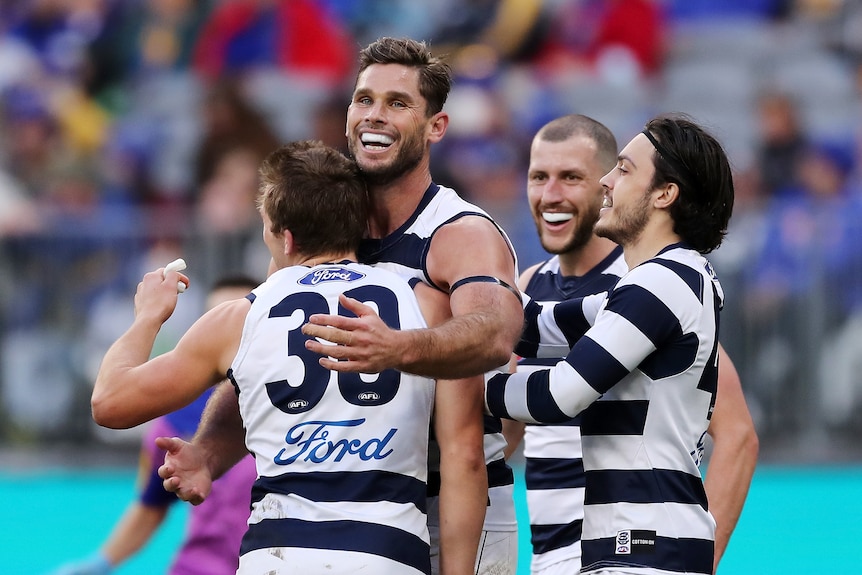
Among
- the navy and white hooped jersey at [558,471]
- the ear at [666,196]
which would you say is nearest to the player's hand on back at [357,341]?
the ear at [666,196]

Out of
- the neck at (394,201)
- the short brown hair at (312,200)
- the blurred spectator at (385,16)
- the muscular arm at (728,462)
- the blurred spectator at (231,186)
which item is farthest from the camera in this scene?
the blurred spectator at (385,16)

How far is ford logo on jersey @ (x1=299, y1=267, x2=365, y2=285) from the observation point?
4109mm

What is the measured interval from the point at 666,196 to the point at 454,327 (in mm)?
861

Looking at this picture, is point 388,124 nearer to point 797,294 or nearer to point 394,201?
point 394,201

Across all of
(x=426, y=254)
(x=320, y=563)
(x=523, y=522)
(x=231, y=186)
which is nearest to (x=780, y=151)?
(x=231, y=186)

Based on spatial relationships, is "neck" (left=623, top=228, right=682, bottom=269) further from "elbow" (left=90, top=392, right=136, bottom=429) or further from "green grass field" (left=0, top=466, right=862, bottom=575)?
"green grass field" (left=0, top=466, right=862, bottom=575)

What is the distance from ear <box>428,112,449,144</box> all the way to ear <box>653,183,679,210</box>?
823 mm

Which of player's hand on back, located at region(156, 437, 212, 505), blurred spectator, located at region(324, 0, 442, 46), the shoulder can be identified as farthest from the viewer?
blurred spectator, located at region(324, 0, 442, 46)

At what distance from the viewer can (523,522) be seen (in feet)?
32.8

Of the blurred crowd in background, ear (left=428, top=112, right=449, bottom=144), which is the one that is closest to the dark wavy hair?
ear (left=428, top=112, right=449, bottom=144)

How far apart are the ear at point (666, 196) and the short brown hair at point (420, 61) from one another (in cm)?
88

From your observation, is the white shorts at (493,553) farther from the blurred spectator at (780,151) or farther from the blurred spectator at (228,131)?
the blurred spectator at (780,151)

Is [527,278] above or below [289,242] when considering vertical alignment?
above

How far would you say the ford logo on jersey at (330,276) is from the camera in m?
4.11
